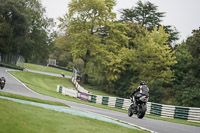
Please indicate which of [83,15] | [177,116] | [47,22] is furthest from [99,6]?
[177,116]

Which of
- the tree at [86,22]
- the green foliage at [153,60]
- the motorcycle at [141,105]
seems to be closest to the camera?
the motorcycle at [141,105]

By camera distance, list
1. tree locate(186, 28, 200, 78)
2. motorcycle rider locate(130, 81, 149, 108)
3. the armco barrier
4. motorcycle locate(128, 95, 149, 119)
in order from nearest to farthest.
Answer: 1. motorcycle locate(128, 95, 149, 119)
2. motorcycle rider locate(130, 81, 149, 108)
3. the armco barrier
4. tree locate(186, 28, 200, 78)

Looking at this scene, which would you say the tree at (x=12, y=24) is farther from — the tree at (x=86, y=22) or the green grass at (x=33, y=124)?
the green grass at (x=33, y=124)

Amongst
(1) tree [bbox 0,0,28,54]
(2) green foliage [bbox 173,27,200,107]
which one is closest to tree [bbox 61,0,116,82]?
(1) tree [bbox 0,0,28,54]

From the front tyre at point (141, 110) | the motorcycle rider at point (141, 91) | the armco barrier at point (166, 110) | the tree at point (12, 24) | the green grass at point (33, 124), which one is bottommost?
the armco barrier at point (166, 110)

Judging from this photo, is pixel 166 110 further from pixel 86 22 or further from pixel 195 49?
pixel 86 22

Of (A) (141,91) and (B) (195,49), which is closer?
(A) (141,91)

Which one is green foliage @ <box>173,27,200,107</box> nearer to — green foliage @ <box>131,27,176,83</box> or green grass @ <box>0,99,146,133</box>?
green foliage @ <box>131,27,176,83</box>

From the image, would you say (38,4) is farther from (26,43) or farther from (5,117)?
(5,117)

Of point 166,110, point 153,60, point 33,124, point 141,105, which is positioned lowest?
point 166,110

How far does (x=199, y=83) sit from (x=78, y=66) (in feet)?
128

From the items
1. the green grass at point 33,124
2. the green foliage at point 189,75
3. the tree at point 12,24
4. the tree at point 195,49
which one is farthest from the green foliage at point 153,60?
the green grass at point 33,124

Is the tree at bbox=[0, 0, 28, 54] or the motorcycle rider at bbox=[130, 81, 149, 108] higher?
the tree at bbox=[0, 0, 28, 54]

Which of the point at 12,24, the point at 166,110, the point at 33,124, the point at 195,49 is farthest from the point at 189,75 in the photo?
the point at 33,124
